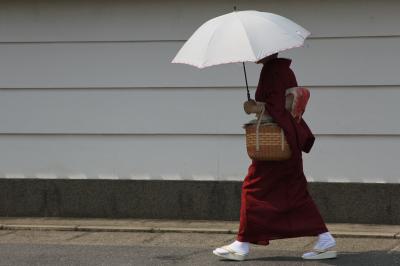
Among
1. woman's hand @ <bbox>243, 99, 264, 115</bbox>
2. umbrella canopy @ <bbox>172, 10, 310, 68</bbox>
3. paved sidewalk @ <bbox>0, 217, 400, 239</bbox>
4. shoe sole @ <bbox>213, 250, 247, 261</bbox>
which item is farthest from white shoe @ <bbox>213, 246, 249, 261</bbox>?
umbrella canopy @ <bbox>172, 10, 310, 68</bbox>

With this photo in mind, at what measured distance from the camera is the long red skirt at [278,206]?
7.50 metres

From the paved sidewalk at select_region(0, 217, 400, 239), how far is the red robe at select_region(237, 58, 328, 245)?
4.21 ft

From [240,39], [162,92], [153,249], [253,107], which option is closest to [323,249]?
[253,107]

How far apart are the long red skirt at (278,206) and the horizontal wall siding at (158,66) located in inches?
75.7

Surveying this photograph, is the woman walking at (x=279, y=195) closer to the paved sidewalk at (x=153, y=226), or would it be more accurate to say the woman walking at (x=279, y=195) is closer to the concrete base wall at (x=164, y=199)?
the paved sidewalk at (x=153, y=226)

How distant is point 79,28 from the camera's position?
32.1 feet

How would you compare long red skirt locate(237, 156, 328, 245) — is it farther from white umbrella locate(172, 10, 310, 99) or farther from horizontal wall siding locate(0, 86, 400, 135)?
horizontal wall siding locate(0, 86, 400, 135)

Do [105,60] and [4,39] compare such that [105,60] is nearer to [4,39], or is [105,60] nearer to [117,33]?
[117,33]

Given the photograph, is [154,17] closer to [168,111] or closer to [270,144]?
[168,111]

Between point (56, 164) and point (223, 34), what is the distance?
3.30 metres

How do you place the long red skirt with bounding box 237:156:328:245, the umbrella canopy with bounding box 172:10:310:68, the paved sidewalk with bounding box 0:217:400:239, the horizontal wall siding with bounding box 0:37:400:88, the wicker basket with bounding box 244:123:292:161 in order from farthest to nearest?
the horizontal wall siding with bounding box 0:37:400:88
the paved sidewalk with bounding box 0:217:400:239
the long red skirt with bounding box 237:156:328:245
the wicker basket with bounding box 244:123:292:161
the umbrella canopy with bounding box 172:10:310:68

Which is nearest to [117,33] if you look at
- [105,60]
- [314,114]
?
[105,60]

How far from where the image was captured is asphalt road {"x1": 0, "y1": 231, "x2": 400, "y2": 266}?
25.1 ft

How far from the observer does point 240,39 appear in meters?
7.14
